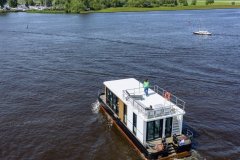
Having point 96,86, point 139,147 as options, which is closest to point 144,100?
point 139,147

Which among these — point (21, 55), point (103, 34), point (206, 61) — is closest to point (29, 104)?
point (21, 55)

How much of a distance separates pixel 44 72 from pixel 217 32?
223 feet

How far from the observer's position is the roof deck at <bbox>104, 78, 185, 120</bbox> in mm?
30805

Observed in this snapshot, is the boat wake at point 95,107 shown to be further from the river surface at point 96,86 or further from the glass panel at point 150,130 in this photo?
the glass panel at point 150,130

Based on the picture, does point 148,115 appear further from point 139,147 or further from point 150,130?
point 139,147

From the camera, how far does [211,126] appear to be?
3931cm

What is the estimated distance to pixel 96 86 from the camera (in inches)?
2100

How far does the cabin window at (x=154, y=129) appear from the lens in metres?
31.0

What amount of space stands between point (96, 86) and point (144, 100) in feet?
67.3

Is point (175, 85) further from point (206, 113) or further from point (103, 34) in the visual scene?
point (103, 34)

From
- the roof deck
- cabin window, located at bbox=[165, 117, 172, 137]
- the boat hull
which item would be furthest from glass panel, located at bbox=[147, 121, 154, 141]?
cabin window, located at bbox=[165, 117, 172, 137]

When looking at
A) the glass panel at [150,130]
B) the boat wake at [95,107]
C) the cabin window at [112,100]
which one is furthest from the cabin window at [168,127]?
the boat wake at [95,107]

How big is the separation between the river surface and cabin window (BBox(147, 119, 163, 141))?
10.3ft

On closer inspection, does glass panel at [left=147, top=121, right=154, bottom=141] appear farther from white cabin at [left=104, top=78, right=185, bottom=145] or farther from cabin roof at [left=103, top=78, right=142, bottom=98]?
cabin roof at [left=103, top=78, right=142, bottom=98]
